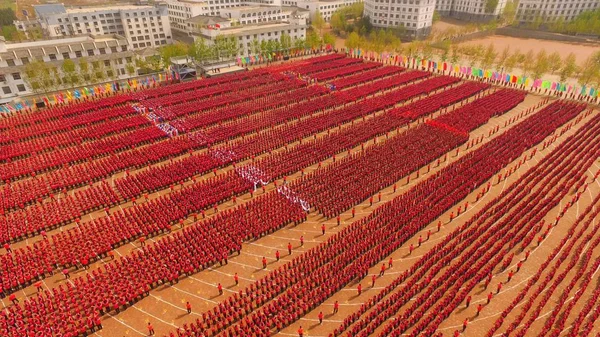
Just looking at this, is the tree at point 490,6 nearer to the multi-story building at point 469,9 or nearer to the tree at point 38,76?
the multi-story building at point 469,9

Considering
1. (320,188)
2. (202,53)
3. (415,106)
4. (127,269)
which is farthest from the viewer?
(202,53)

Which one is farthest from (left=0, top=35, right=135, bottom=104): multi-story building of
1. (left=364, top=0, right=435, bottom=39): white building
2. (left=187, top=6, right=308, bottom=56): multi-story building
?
(left=364, top=0, right=435, bottom=39): white building

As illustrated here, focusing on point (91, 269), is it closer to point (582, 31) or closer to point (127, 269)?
point (127, 269)

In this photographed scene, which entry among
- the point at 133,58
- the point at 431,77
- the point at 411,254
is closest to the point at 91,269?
the point at 411,254

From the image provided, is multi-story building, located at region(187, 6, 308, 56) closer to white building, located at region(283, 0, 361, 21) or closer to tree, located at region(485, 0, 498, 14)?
white building, located at region(283, 0, 361, 21)

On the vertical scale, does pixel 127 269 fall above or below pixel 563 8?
A: below

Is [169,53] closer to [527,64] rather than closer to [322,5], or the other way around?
[527,64]

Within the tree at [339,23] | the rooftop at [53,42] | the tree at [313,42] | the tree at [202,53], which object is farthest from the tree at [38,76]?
the tree at [339,23]
